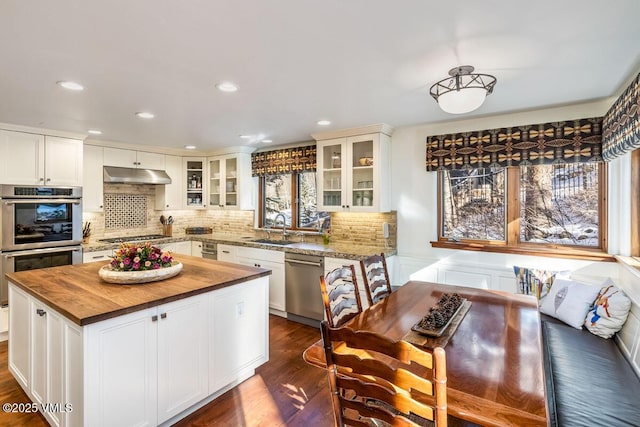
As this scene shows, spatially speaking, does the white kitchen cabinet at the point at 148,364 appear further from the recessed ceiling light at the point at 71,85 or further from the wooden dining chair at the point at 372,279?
the recessed ceiling light at the point at 71,85

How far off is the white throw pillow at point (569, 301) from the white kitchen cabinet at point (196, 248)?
438 cm

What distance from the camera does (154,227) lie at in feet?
17.5

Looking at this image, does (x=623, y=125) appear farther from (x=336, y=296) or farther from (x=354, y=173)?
(x=354, y=173)

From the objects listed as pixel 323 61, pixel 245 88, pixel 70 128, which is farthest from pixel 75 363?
pixel 70 128

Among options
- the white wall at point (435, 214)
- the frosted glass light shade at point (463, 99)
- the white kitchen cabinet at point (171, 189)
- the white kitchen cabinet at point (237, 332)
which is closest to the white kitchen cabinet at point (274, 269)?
the white kitchen cabinet at point (237, 332)

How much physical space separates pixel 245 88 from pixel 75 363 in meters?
2.02

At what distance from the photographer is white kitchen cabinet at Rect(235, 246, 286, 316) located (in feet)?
13.4

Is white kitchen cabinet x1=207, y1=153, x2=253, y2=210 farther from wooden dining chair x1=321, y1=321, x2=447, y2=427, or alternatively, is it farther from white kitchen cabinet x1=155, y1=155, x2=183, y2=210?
wooden dining chair x1=321, y1=321, x2=447, y2=427

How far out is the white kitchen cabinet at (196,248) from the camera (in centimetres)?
506

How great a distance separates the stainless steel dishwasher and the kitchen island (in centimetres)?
109

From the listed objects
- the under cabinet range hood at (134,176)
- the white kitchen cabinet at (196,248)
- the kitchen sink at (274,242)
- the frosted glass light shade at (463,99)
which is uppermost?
the frosted glass light shade at (463,99)

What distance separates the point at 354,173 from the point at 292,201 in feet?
4.28

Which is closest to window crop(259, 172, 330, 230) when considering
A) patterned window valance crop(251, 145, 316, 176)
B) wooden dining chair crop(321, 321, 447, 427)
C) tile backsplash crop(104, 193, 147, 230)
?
patterned window valance crop(251, 145, 316, 176)

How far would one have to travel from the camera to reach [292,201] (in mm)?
4855
